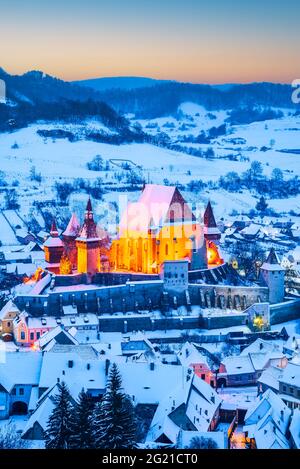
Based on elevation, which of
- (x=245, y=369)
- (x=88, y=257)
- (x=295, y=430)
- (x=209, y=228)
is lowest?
(x=245, y=369)

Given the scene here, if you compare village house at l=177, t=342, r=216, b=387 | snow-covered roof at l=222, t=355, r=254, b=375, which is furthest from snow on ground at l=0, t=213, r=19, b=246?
snow-covered roof at l=222, t=355, r=254, b=375

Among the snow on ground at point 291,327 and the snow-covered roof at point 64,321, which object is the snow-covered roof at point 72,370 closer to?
the snow-covered roof at point 64,321

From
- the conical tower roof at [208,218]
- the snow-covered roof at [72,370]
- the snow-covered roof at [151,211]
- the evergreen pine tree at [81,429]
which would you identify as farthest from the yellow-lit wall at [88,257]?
the evergreen pine tree at [81,429]

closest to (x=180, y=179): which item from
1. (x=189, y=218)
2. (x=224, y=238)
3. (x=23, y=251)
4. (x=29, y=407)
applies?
(x=224, y=238)

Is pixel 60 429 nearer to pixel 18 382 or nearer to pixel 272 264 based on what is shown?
pixel 18 382

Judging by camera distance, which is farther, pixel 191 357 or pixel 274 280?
pixel 274 280

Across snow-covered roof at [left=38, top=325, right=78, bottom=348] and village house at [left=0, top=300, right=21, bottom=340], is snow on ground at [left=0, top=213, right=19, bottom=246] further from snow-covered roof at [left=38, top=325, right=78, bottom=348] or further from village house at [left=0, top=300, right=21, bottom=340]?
snow-covered roof at [left=38, top=325, right=78, bottom=348]

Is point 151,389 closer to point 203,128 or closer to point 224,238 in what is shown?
point 224,238

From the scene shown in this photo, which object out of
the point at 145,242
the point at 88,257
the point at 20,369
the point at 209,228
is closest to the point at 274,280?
the point at 209,228
